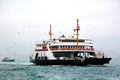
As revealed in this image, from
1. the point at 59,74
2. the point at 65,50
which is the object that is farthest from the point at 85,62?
the point at 59,74

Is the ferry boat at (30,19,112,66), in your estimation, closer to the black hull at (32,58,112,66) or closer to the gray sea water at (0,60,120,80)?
the black hull at (32,58,112,66)

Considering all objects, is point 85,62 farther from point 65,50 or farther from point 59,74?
point 59,74

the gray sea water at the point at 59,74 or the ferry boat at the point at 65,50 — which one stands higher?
the ferry boat at the point at 65,50

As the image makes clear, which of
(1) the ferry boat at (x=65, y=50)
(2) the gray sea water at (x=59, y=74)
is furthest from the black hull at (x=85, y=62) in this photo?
(2) the gray sea water at (x=59, y=74)

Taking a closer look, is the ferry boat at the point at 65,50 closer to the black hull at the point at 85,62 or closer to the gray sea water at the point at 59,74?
the black hull at the point at 85,62

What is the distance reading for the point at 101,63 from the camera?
75.1 metres

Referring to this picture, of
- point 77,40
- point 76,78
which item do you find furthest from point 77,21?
point 76,78

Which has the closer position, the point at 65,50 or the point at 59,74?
the point at 59,74

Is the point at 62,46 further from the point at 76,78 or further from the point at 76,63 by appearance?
the point at 76,78

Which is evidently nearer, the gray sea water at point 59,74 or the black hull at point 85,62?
the gray sea water at point 59,74

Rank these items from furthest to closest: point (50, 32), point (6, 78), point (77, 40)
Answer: point (50, 32) < point (77, 40) < point (6, 78)

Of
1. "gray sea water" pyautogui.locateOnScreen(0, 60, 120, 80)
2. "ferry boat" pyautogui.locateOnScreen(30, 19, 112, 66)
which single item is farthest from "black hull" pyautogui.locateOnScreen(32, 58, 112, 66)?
"gray sea water" pyautogui.locateOnScreen(0, 60, 120, 80)

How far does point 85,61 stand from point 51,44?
34.0ft

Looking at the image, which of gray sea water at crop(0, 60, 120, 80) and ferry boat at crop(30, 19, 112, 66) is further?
ferry boat at crop(30, 19, 112, 66)
